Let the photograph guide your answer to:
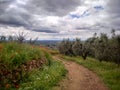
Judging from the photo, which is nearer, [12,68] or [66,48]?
[12,68]

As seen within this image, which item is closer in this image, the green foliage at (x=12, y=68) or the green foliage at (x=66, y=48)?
the green foliage at (x=12, y=68)

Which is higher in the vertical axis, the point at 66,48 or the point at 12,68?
the point at 12,68

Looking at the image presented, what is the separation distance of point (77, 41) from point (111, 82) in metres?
58.8

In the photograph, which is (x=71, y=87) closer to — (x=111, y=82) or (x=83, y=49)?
(x=111, y=82)

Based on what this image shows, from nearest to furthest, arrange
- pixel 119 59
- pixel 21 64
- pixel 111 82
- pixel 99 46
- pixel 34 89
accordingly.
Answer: pixel 34 89 → pixel 21 64 → pixel 111 82 → pixel 119 59 → pixel 99 46

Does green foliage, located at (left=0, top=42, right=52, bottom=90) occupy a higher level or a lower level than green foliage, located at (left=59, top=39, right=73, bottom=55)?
higher

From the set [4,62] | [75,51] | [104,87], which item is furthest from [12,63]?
[75,51]

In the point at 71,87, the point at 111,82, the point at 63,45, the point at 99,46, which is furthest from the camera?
the point at 63,45

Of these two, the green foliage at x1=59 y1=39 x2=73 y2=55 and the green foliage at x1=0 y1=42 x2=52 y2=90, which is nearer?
the green foliage at x1=0 y1=42 x2=52 y2=90

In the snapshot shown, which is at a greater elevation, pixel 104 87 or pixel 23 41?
pixel 23 41

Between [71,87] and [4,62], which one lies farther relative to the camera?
[71,87]

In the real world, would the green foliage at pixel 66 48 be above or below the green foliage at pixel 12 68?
below

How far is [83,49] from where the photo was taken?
6888cm

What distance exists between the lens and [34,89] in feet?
44.8
